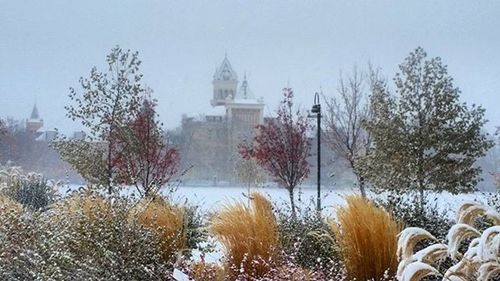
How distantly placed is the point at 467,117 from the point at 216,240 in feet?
16.4

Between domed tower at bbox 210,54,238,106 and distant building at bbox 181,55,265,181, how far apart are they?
3.29 meters

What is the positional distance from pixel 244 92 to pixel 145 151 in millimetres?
7656

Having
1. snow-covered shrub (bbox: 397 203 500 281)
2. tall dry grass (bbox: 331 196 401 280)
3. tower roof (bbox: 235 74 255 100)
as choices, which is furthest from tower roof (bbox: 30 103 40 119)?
snow-covered shrub (bbox: 397 203 500 281)

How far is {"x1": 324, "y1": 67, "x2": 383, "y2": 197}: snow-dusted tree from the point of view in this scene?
33.9 feet

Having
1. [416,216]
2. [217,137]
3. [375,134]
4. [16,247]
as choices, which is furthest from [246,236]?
[217,137]

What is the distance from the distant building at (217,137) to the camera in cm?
1125

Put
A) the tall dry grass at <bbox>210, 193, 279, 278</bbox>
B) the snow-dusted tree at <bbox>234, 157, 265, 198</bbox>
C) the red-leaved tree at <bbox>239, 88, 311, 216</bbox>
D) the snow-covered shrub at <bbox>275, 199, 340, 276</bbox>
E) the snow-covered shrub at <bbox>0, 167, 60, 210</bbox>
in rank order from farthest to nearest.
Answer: the snow-dusted tree at <bbox>234, 157, 265, 198</bbox>, the red-leaved tree at <bbox>239, 88, 311, 216</bbox>, the snow-covered shrub at <bbox>0, 167, 60, 210</bbox>, the snow-covered shrub at <bbox>275, 199, 340, 276</bbox>, the tall dry grass at <bbox>210, 193, 279, 278</bbox>

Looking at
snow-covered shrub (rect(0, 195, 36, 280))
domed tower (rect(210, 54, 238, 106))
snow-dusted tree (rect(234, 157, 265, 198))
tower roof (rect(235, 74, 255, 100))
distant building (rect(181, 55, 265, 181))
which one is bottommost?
snow-covered shrub (rect(0, 195, 36, 280))

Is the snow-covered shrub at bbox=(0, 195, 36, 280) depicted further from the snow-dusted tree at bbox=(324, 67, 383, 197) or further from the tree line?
the snow-dusted tree at bbox=(324, 67, 383, 197)

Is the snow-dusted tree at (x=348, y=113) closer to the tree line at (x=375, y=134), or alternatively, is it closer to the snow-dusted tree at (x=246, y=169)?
the snow-dusted tree at (x=246, y=169)

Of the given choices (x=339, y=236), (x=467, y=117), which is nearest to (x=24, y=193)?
(x=339, y=236)

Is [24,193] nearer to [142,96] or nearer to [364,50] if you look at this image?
[142,96]

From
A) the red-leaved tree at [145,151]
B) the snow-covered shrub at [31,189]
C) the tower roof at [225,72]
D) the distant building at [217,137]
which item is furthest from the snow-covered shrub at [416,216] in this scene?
the tower roof at [225,72]

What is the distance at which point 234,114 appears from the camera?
13055 millimetres
